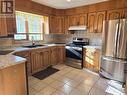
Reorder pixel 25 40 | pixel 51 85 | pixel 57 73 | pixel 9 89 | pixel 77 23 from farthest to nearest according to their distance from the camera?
pixel 77 23 < pixel 25 40 < pixel 57 73 < pixel 51 85 < pixel 9 89

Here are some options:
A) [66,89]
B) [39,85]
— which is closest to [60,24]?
[39,85]

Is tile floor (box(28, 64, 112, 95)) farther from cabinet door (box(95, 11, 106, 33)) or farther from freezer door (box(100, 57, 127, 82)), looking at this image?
cabinet door (box(95, 11, 106, 33))

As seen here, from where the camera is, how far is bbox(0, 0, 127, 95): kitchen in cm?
237

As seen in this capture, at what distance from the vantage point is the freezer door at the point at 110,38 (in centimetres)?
281

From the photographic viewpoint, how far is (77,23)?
4.24 meters

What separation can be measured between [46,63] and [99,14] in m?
2.70

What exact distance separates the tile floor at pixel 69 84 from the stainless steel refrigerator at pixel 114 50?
1.22ft

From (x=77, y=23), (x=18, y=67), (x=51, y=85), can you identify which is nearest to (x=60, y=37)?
(x=77, y=23)

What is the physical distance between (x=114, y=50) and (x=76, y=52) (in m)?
1.46

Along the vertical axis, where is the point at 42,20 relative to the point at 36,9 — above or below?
below

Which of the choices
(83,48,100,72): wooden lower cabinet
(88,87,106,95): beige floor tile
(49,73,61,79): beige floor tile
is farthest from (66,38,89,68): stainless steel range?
(88,87,106,95): beige floor tile

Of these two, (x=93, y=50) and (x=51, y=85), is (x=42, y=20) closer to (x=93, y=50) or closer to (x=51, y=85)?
(x=93, y=50)

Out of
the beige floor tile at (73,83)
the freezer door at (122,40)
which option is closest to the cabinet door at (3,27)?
the beige floor tile at (73,83)

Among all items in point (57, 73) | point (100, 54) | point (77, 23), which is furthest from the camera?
point (77, 23)
